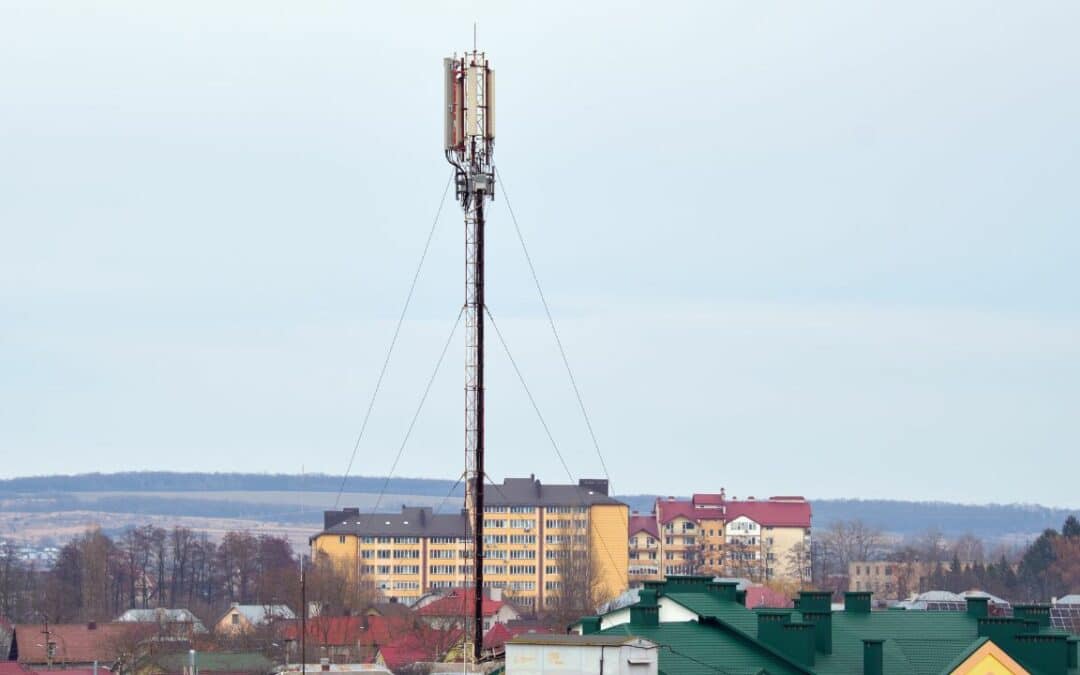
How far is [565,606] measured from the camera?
180750 millimetres

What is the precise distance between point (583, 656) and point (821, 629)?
11100 millimetres

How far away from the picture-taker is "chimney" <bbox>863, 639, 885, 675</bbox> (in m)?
61.4

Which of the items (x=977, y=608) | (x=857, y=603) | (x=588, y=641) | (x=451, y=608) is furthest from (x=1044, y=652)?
(x=451, y=608)

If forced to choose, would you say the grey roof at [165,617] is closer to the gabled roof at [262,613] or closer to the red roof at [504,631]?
the gabled roof at [262,613]

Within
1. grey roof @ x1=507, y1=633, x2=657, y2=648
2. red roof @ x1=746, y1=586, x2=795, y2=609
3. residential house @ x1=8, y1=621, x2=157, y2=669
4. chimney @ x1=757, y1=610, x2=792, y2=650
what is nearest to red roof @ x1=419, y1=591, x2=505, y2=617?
residential house @ x1=8, y1=621, x2=157, y2=669

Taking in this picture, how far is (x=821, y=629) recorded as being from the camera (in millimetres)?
63000

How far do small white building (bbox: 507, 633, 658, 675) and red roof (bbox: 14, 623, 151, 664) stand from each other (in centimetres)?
8556

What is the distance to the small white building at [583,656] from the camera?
53.8 metres

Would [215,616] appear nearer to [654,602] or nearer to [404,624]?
[404,624]

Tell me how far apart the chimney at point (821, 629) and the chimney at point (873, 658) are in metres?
1.39

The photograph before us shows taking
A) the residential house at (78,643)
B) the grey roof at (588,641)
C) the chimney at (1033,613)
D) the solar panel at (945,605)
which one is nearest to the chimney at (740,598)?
the chimney at (1033,613)

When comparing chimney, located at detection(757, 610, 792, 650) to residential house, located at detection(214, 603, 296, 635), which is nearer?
chimney, located at detection(757, 610, 792, 650)

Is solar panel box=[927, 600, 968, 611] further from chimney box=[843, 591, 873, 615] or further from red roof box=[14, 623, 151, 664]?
red roof box=[14, 623, 151, 664]

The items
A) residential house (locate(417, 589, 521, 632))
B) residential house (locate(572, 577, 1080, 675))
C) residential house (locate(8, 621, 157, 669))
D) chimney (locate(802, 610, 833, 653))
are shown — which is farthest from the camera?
residential house (locate(417, 589, 521, 632))
